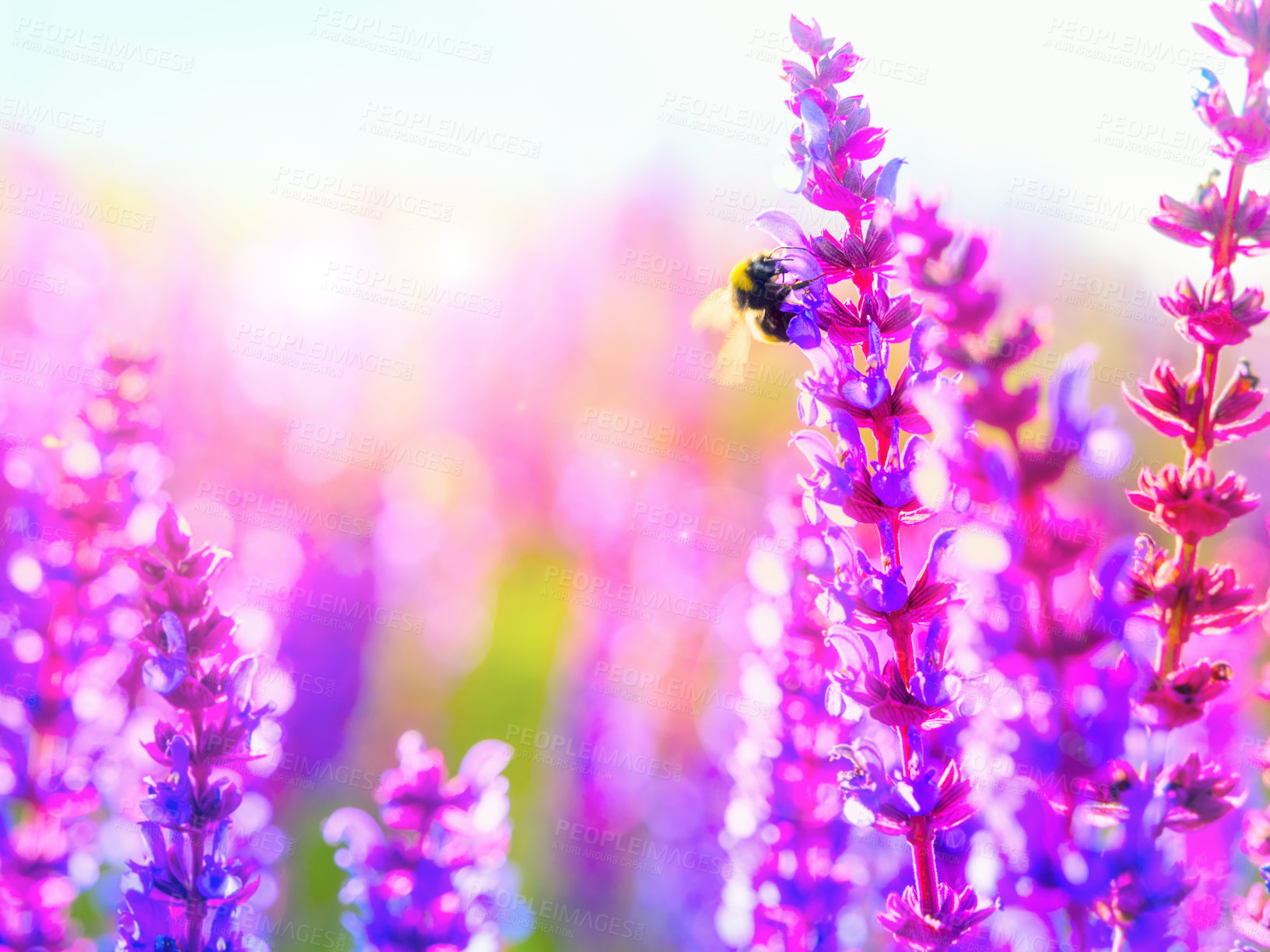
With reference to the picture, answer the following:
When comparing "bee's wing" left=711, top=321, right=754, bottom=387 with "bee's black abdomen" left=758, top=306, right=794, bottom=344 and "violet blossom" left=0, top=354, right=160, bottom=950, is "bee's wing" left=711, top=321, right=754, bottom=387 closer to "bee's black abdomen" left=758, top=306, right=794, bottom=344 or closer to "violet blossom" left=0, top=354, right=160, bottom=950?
"bee's black abdomen" left=758, top=306, right=794, bottom=344

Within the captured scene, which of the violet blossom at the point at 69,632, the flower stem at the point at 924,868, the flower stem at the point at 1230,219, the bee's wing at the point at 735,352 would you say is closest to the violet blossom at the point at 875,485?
the flower stem at the point at 924,868

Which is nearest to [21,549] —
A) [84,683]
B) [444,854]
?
[84,683]

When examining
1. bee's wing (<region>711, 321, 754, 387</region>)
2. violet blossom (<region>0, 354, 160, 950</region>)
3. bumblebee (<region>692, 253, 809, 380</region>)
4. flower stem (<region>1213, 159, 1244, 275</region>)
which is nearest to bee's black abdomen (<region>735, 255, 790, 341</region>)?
bumblebee (<region>692, 253, 809, 380</region>)

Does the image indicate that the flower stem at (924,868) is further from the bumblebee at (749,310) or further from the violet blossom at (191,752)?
the bumblebee at (749,310)

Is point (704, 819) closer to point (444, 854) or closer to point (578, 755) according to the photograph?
point (578, 755)

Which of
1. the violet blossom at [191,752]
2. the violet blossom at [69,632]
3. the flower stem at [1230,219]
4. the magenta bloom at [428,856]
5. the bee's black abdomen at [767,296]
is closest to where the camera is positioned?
the flower stem at [1230,219]

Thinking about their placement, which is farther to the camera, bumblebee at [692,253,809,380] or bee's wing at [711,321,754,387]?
bee's wing at [711,321,754,387]

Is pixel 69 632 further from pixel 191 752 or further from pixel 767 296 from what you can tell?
pixel 767 296
